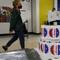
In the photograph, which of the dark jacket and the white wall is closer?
the dark jacket

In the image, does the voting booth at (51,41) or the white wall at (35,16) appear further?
the white wall at (35,16)

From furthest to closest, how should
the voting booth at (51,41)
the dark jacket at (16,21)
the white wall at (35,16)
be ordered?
1. the white wall at (35,16)
2. the dark jacket at (16,21)
3. the voting booth at (51,41)

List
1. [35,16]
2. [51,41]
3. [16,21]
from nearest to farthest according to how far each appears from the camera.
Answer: [51,41]
[16,21]
[35,16]

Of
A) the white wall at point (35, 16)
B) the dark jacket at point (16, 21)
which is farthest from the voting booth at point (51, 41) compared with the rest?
the white wall at point (35, 16)

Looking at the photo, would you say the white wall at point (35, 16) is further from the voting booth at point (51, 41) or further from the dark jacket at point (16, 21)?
the voting booth at point (51, 41)

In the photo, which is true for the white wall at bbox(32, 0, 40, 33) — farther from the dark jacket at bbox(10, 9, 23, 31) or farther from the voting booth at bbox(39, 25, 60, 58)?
the voting booth at bbox(39, 25, 60, 58)

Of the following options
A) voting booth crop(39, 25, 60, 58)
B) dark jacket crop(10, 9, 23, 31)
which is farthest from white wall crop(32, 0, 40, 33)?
voting booth crop(39, 25, 60, 58)

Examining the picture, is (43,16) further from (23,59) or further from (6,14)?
(23,59)

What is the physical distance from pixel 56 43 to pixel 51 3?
32.9 feet

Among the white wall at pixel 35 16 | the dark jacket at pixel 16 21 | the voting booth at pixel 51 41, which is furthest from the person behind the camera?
the white wall at pixel 35 16

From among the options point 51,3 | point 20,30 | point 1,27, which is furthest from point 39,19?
point 20,30

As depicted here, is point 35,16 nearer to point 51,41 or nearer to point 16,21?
point 16,21

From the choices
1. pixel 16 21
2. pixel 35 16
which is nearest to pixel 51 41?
pixel 16 21

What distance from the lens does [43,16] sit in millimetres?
12047
